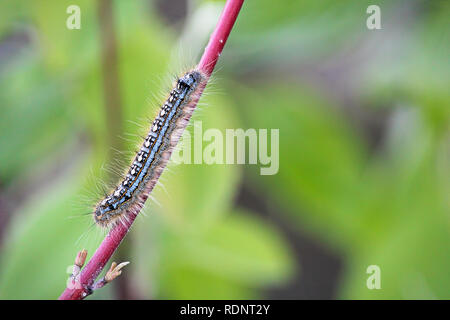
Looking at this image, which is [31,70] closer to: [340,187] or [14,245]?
[14,245]

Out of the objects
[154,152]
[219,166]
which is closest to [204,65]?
[154,152]

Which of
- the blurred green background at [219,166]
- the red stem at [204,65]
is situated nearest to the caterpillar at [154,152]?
the red stem at [204,65]

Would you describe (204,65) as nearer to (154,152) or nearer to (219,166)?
(154,152)

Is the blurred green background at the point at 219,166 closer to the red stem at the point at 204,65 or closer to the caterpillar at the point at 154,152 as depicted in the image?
the caterpillar at the point at 154,152

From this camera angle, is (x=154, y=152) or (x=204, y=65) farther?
(x=154, y=152)

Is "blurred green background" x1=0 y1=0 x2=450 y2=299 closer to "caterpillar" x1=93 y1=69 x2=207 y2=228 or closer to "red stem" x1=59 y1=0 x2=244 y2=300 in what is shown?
"caterpillar" x1=93 y1=69 x2=207 y2=228
